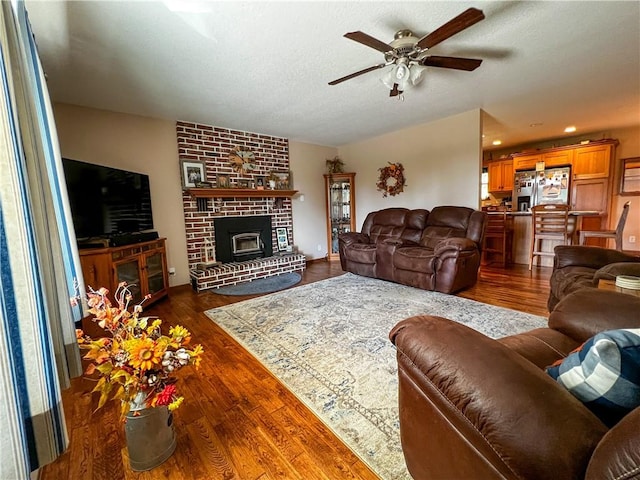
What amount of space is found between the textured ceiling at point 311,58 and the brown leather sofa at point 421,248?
1.56 meters

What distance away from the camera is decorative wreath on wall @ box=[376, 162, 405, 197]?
500cm

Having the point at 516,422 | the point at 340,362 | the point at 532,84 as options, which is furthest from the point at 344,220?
the point at 516,422

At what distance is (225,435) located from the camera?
137cm

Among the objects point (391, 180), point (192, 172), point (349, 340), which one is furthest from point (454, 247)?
point (192, 172)

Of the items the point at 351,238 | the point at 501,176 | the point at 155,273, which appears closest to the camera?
the point at 155,273

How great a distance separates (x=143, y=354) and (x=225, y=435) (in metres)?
0.66

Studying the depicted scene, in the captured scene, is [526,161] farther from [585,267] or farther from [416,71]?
[416,71]

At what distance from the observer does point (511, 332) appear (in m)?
2.30

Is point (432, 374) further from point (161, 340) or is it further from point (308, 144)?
point (308, 144)

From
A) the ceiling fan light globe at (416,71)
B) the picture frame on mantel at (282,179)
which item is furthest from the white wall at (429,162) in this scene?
the ceiling fan light globe at (416,71)

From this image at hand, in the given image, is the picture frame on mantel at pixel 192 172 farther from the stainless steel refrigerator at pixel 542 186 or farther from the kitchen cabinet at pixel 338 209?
the stainless steel refrigerator at pixel 542 186

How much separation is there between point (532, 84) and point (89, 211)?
483 centimetres

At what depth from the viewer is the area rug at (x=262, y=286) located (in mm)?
3688

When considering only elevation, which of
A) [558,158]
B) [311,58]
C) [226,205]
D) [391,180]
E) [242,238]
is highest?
[311,58]
